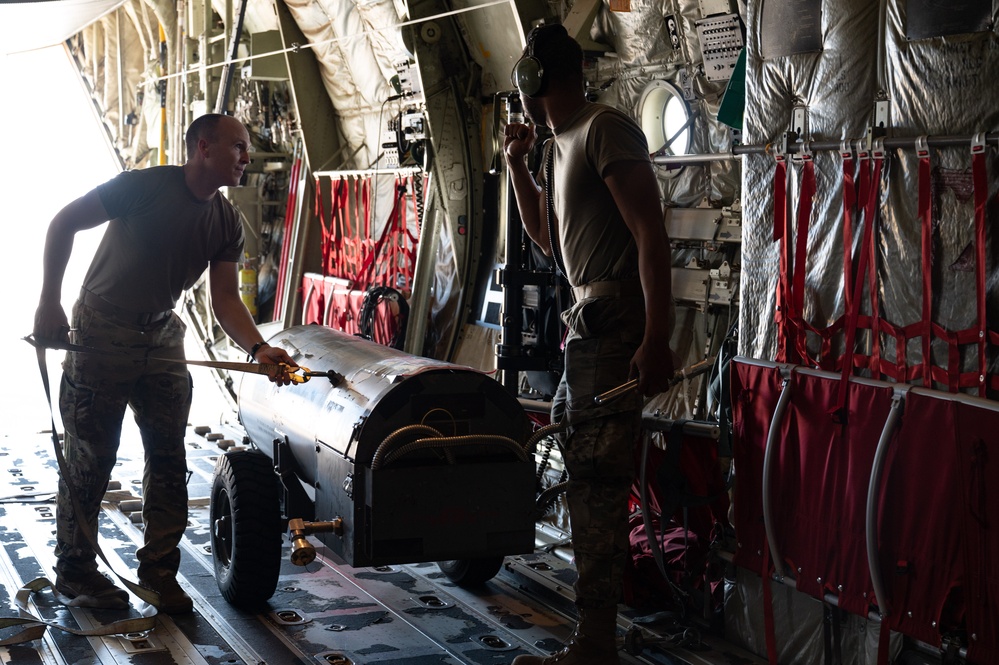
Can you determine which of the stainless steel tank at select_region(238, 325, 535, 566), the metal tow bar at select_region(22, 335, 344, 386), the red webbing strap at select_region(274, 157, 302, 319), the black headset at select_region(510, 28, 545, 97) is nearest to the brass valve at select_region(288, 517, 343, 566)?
the stainless steel tank at select_region(238, 325, 535, 566)

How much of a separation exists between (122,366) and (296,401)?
0.77 m

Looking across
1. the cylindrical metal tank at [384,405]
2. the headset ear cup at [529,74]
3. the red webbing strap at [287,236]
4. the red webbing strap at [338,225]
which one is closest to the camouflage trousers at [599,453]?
the cylindrical metal tank at [384,405]

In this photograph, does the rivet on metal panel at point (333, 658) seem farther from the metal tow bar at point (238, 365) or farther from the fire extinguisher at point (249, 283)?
the fire extinguisher at point (249, 283)

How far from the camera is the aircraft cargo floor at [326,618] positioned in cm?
413

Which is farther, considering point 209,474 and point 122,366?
point 209,474

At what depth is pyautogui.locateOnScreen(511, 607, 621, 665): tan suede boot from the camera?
146 inches

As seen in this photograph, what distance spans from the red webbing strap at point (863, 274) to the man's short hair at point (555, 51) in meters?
1.04

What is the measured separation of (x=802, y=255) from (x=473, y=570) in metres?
2.02

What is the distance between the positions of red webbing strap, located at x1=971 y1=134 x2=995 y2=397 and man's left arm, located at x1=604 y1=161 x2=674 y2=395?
3.02 ft

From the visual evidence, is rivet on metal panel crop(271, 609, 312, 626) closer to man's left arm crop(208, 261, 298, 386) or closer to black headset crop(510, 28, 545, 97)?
man's left arm crop(208, 261, 298, 386)

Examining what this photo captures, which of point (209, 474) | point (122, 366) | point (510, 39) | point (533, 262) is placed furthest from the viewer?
point (209, 474)

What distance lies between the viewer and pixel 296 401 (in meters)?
4.96

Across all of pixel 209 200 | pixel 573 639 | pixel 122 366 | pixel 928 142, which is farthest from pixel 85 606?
pixel 928 142

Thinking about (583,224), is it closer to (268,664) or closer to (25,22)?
(268,664)
